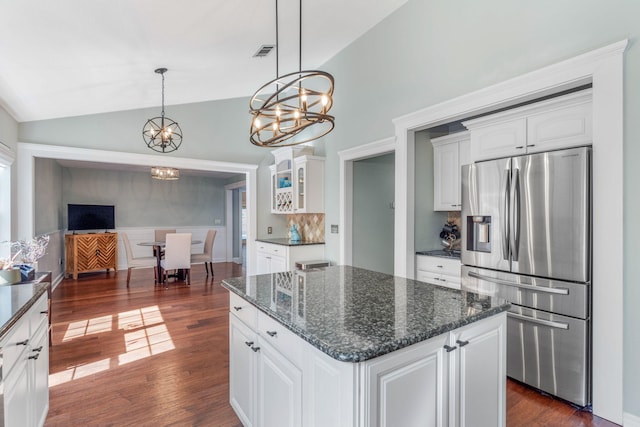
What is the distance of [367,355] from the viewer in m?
1.04

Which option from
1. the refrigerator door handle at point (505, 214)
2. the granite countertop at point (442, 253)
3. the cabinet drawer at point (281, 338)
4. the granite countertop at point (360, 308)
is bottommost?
the cabinet drawer at point (281, 338)

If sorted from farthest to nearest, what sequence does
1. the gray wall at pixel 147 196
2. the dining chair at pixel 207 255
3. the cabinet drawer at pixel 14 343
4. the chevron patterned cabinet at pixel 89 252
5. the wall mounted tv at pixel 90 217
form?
1. the gray wall at pixel 147 196
2. the wall mounted tv at pixel 90 217
3. the dining chair at pixel 207 255
4. the chevron patterned cabinet at pixel 89 252
5. the cabinet drawer at pixel 14 343

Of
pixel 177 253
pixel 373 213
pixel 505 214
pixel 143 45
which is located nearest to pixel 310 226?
pixel 373 213

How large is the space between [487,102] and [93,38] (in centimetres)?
304

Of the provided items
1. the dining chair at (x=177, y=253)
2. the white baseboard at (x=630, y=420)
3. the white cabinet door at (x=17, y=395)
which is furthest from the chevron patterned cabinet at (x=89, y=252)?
the white baseboard at (x=630, y=420)

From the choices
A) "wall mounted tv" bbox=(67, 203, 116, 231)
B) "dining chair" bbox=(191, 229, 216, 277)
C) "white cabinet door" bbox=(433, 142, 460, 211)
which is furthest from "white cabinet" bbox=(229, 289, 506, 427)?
"wall mounted tv" bbox=(67, 203, 116, 231)

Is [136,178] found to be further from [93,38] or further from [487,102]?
[487,102]

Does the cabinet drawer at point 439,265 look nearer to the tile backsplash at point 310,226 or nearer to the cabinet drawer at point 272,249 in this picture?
the tile backsplash at point 310,226

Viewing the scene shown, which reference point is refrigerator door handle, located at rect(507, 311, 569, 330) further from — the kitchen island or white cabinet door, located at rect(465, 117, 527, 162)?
white cabinet door, located at rect(465, 117, 527, 162)

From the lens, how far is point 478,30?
278 cm

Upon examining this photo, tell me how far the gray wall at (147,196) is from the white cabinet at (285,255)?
13.5 feet

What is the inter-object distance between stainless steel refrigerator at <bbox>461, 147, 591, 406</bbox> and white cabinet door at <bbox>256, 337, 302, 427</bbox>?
1963 mm

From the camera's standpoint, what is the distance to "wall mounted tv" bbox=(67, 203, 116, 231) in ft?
22.7

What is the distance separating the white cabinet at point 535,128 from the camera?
Answer: 7.39ft
